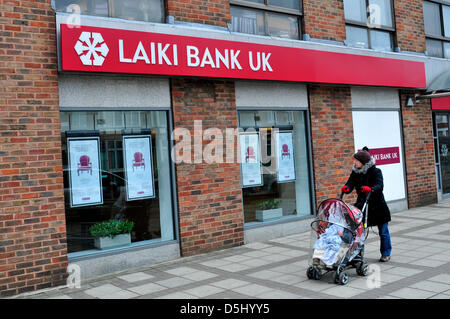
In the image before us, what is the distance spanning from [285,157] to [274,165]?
330 mm

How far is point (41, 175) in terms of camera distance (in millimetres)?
5844

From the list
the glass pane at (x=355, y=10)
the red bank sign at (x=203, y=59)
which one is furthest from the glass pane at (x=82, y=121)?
the glass pane at (x=355, y=10)

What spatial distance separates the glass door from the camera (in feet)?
40.6

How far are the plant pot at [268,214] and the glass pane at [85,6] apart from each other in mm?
4402

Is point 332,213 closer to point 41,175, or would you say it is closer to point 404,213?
point 41,175

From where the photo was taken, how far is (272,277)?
5941mm

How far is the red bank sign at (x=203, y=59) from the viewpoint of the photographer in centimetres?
602

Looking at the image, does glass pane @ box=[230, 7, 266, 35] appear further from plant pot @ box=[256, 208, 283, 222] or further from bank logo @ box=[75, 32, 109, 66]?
plant pot @ box=[256, 208, 283, 222]

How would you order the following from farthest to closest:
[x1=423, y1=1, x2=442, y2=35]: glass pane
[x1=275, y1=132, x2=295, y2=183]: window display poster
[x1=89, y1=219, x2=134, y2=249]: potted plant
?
[x1=423, y1=1, x2=442, y2=35]: glass pane → [x1=275, y1=132, x2=295, y2=183]: window display poster → [x1=89, y1=219, x2=134, y2=249]: potted plant

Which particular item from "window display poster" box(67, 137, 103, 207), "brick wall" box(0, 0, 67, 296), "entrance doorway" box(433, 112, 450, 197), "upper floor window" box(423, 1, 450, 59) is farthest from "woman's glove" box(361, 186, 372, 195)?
"upper floor window" box(423, 1, 450, 59)

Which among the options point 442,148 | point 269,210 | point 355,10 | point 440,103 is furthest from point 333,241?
point 442,148

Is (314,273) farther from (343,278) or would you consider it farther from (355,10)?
(355,10)

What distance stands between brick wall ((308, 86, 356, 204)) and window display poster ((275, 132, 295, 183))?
0.47m
